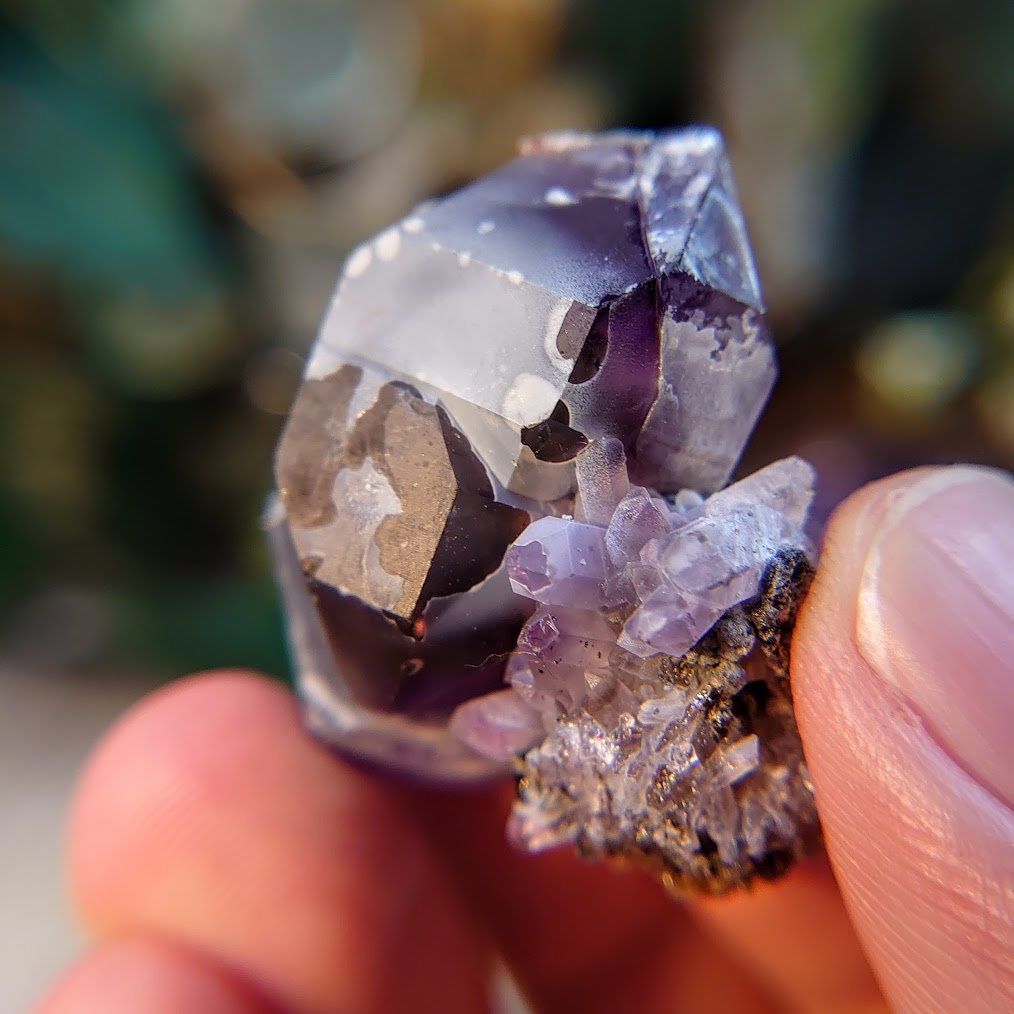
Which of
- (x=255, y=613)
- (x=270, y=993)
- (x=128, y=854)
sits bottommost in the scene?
→ (x=255, y=613)

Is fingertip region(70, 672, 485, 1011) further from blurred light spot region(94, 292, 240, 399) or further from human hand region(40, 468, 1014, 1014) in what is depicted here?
blurred light spot region(94, 292, 240, 399)

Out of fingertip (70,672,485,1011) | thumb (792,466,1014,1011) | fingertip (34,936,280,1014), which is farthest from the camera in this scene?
fingertip (70,672,485,1011)

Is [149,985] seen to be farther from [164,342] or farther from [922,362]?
[922,362]

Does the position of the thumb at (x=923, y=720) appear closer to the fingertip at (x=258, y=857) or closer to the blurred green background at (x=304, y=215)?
the fingertip at (x=258, y=857)

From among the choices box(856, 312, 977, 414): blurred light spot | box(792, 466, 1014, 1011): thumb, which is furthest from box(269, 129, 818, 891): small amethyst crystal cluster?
box(856, 312, 977, 414): blurred light spot

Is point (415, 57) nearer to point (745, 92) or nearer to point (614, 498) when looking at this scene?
point (745, 92)

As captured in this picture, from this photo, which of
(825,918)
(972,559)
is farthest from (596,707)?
(825,918)

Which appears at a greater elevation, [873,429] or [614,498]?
[614,498]
